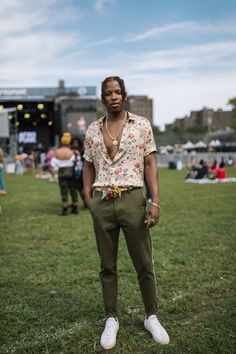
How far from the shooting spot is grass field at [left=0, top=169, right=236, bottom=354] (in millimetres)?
3369

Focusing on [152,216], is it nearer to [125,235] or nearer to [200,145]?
[125,235]

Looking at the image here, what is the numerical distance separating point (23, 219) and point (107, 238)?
655 centimetres

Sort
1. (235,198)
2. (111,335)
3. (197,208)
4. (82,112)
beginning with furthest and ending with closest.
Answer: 1. (82,112)
2. (235,198)
3. (197,208)
4. (111,335)

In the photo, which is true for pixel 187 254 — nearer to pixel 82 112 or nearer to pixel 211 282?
pixel 211 282

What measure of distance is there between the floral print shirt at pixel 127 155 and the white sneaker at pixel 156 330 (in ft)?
3.87

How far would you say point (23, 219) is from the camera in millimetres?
9555

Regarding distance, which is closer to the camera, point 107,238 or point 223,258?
point 107,238

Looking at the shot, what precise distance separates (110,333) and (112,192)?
1184 millimetres

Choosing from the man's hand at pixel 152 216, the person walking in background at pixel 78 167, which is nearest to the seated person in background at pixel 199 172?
the person walking in background at pixel 78 167

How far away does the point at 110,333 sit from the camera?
11.0ft

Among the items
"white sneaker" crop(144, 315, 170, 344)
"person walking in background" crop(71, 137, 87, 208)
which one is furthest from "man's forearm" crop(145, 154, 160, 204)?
"person walking in background" crop(71, 137, 87, 208)

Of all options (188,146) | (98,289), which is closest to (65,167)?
(98,289)

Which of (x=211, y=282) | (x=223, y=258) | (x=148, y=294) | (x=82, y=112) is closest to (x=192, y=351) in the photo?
(x=148, y=294)

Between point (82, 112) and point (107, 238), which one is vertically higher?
point (82, 112)
